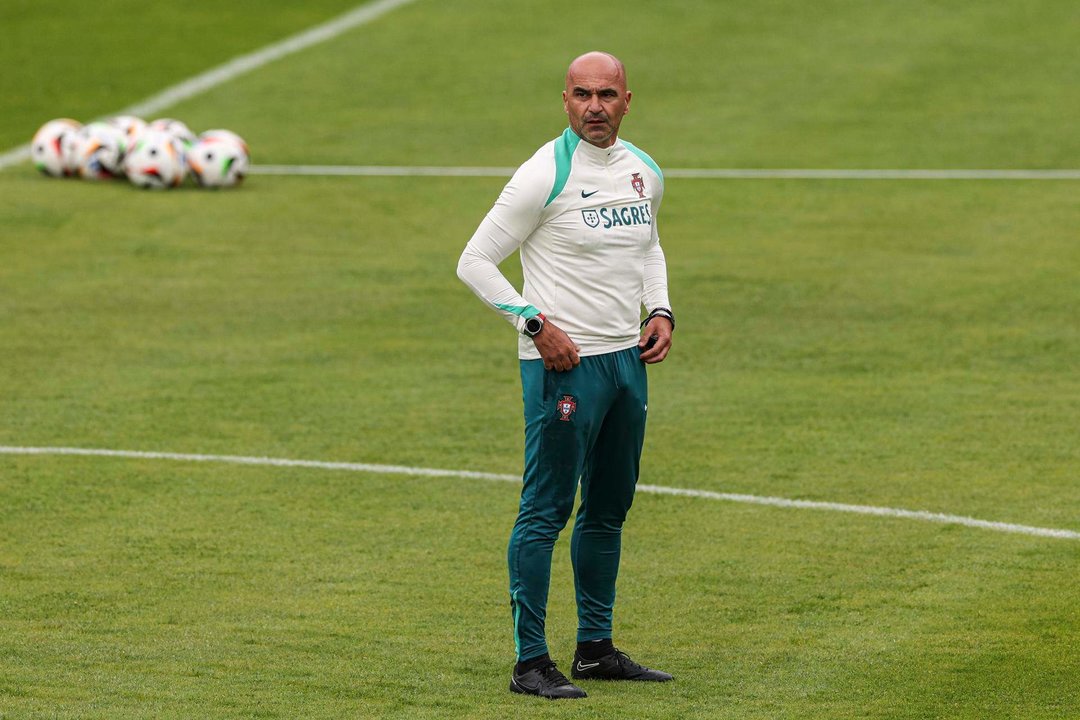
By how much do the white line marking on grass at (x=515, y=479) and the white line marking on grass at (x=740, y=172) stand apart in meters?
9.78

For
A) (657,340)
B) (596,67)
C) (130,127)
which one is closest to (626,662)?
(657,340)

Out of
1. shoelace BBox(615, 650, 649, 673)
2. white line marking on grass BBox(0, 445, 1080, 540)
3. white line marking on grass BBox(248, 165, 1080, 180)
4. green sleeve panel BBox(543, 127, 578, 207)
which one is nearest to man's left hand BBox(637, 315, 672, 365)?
green sleeve panel BBox(543, 127, 578, 207)

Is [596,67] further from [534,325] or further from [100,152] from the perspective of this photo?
[100,152]

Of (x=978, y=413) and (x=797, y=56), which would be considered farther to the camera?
(x=797, y=56)

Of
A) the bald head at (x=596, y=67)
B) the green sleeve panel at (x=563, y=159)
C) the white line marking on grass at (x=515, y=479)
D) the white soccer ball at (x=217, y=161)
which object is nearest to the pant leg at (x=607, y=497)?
the green sleeve panel at (x=563, y=159)

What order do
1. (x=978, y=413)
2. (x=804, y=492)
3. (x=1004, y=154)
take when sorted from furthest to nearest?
1. (x=1004, y=154)
2. (x=978, y=413)
3. (x=804, y=492)

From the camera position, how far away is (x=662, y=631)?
8.09m

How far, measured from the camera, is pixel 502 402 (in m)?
12.6

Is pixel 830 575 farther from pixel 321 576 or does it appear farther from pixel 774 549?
pixel 321 576

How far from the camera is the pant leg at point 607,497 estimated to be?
725 cm

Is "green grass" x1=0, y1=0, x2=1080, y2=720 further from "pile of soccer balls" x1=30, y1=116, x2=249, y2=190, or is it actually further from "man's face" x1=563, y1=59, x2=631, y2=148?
"man's face" x1=563, y1=59, x2=631, y2=148

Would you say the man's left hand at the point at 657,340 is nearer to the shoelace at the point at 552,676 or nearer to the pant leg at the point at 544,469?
the pant leg at the point at 544,469

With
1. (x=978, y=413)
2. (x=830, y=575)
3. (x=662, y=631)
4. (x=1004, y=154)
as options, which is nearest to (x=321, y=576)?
(x=662, y=631)

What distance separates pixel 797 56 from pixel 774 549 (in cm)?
1745
